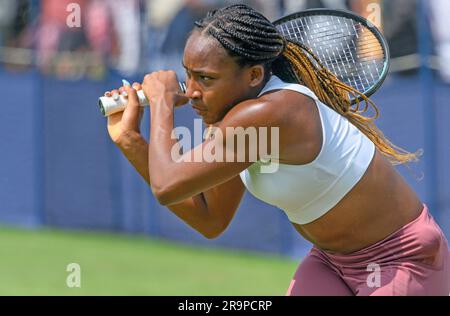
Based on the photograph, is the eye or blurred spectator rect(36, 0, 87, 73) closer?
the eye

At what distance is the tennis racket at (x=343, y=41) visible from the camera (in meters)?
4.07

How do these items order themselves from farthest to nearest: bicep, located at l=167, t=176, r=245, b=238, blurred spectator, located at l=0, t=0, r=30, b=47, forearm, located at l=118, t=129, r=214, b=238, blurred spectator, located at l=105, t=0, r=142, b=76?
blurred spectator, located at l=0, t=0, r=30, b=47, blurred spectator, located at l=105, t=0, r=142, b=76, bicep, located at l=167, t=176, r=245, b=238, forearm, located at l=118, t=129, r=214, b=238

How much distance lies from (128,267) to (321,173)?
5055 mm

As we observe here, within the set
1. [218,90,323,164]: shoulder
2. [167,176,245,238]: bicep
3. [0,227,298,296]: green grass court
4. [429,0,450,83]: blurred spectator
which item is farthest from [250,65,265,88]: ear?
[429,0,450,83]: blurred spectator

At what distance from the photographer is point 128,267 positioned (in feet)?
27.2

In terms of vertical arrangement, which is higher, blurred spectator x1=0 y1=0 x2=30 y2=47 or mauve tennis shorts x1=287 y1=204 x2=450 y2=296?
blurred spectator x1=0 y1=0 x2=30 y2=47

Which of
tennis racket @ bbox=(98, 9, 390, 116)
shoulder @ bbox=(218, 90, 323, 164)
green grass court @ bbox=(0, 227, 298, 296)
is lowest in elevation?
green grass court @ bbox=(0, 227, 298, 296)

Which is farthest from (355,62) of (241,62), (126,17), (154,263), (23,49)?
(23,49)

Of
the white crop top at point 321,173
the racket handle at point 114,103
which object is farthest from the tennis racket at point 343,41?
the racket handle at point 114,103

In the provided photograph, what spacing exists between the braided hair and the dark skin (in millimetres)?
44

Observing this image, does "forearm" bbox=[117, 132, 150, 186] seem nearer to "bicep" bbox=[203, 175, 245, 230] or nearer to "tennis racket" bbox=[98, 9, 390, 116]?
"bicep" bbox=[203, 175, 245, 230]

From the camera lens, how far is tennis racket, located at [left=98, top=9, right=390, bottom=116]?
4.07 metres
